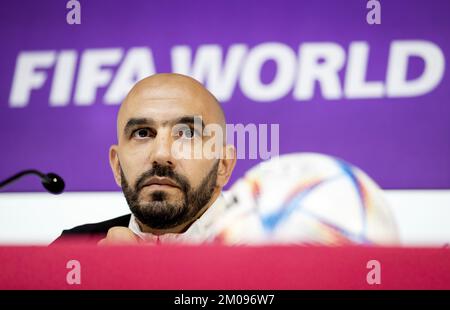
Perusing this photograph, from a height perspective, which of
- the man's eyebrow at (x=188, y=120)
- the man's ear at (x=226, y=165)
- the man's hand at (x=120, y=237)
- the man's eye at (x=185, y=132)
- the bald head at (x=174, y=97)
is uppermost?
the bald head at (x=174, y=97)

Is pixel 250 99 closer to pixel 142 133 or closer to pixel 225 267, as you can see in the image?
pixel 142 133

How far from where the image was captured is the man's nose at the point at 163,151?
245 centimetres

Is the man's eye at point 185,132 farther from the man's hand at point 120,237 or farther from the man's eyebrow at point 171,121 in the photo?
the man's hand at point 120,237

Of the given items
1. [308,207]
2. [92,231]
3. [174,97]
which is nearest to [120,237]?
[92,231]

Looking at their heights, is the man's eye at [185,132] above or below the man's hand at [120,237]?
above

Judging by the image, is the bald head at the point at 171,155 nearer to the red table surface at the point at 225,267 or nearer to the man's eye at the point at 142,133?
the man's eye at the point at 142,133

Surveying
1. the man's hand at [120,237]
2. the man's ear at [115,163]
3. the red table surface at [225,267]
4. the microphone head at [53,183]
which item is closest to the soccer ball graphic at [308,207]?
the red table surface at [225,267]

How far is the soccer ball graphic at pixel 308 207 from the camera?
2447 mm

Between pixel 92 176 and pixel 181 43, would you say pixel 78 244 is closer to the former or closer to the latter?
pixel 92 176

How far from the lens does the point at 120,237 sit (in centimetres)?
255

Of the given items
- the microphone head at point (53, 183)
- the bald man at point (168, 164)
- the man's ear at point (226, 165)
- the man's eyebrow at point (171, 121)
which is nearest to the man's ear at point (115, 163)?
the bald man at point (168, 164)

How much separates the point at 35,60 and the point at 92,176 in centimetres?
61

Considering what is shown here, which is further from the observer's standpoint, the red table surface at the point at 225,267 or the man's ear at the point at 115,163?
the man's ear at the point at 115,163

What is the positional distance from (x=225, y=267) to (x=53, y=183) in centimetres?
80
